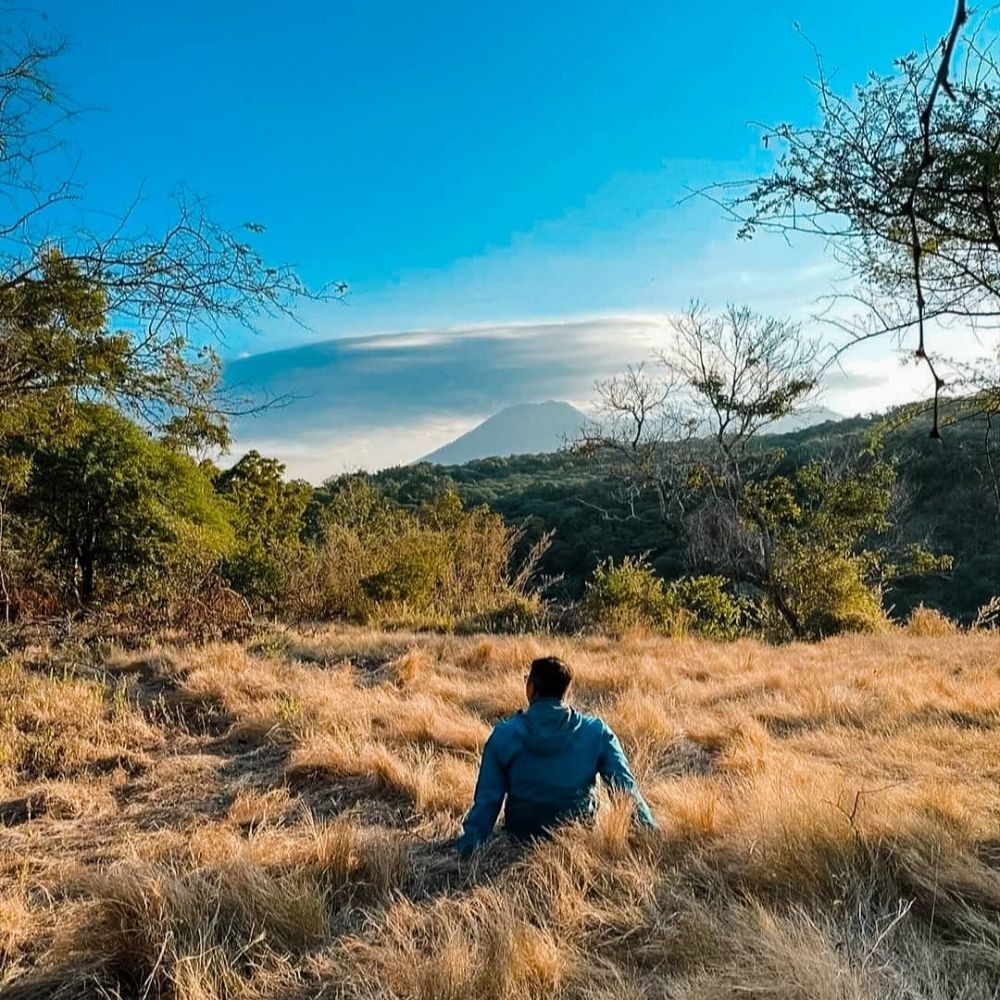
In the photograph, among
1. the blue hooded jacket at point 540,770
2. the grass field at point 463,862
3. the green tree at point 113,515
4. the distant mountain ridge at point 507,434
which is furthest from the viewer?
the distant mountain ridge at point 507,434

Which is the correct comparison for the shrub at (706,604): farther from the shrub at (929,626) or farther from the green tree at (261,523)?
the green tree at (261,523)

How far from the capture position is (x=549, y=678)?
3.87 meters

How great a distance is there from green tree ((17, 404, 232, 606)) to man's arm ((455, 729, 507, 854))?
8680 mm

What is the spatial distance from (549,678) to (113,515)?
927 cm

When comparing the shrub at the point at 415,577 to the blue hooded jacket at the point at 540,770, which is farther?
the shrub at the point at 415,577

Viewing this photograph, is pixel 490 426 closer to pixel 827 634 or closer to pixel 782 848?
pixel 827 634

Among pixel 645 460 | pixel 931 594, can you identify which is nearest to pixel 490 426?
pixel 931 594

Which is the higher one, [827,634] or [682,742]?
[682,742]

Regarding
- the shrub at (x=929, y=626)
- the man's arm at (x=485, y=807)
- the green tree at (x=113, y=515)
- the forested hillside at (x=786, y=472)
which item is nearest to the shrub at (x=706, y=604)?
the shrub at (x=929, y=626)

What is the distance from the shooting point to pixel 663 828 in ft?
11.9

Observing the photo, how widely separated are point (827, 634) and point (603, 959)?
45.6 feet

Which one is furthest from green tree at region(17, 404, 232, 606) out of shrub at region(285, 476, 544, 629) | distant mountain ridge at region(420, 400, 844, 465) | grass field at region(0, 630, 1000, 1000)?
distant mountain ridge at region(420, 400, 844, 465)

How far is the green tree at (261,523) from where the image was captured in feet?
44.8

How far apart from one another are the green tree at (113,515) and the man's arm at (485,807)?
868cm
